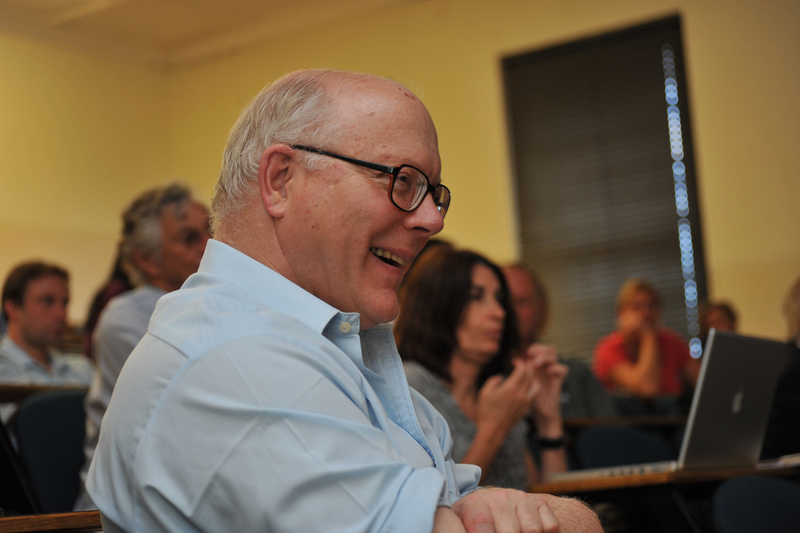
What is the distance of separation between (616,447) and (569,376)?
0.96 meters

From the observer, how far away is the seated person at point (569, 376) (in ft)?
12.2

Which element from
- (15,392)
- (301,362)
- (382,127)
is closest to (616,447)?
(15,392)

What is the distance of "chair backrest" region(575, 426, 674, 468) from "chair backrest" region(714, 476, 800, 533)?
1.01 meters

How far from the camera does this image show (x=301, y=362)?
83 cm

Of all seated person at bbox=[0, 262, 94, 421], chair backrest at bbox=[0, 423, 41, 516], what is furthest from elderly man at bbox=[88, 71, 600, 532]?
seated person at bbox=[0, 262, 94, 421]

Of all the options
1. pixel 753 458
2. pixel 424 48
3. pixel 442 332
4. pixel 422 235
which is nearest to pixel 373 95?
pixel 422 235

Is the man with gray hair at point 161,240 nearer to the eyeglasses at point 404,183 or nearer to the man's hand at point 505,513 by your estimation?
the eyeglasses at point 404,183

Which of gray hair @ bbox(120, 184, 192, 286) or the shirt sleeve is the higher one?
gray hair @ bbox(120, 184, 192, 286)

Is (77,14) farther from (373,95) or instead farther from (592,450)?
(373,95)

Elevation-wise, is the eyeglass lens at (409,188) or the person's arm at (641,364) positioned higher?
the eyeglass lens at (409,188)

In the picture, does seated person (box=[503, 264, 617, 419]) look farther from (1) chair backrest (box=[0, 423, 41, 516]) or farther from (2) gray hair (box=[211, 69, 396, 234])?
(2) gray hair (box=[211, 69, 396, 234])

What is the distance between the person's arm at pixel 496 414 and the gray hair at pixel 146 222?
1.27 metres

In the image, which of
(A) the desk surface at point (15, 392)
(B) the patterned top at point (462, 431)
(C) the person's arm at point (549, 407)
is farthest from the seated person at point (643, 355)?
(A) the desk surface at point (15, 392)

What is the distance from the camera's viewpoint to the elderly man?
30.0 inches
